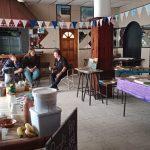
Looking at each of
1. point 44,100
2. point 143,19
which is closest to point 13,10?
point 143,19

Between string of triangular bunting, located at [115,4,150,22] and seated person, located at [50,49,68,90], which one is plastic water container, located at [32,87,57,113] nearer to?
seated person, located at [50,49,68,90]

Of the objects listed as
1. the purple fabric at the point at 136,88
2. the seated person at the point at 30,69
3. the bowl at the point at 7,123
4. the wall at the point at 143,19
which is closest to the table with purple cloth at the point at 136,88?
the purple fabric at the point at 136,88

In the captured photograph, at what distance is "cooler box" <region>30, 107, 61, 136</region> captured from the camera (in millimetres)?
1816

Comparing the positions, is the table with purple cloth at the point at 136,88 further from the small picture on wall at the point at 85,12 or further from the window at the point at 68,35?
the small picture on wall at the point at 85,12

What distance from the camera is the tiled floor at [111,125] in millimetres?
3139

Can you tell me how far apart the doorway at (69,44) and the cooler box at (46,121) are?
7.76 metres

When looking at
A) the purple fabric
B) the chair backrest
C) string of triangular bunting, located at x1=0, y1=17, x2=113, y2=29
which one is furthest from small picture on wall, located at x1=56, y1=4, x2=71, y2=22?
the purple fabric

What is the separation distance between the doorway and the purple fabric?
5.73m

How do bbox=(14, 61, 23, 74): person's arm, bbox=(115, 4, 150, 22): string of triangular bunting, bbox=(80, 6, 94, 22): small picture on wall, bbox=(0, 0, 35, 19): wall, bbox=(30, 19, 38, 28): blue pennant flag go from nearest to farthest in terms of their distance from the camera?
bbox=(14, 61, 23, 74): person's arm, bbox=(115, 4, 150, 22): string of triangular bunting, bbox=(0, 0, 35, 19): wall, bbox=(30, 19, 38, 28): blue pennant flag, bbox=(80, 6, 94, 22): small picture on wall

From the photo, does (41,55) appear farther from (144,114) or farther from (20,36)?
(144,114)

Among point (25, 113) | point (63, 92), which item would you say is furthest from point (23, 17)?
point (25, 113)

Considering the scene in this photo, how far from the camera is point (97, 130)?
3.61 metres

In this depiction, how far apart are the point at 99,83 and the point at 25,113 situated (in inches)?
138

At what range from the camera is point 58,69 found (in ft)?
21.0
